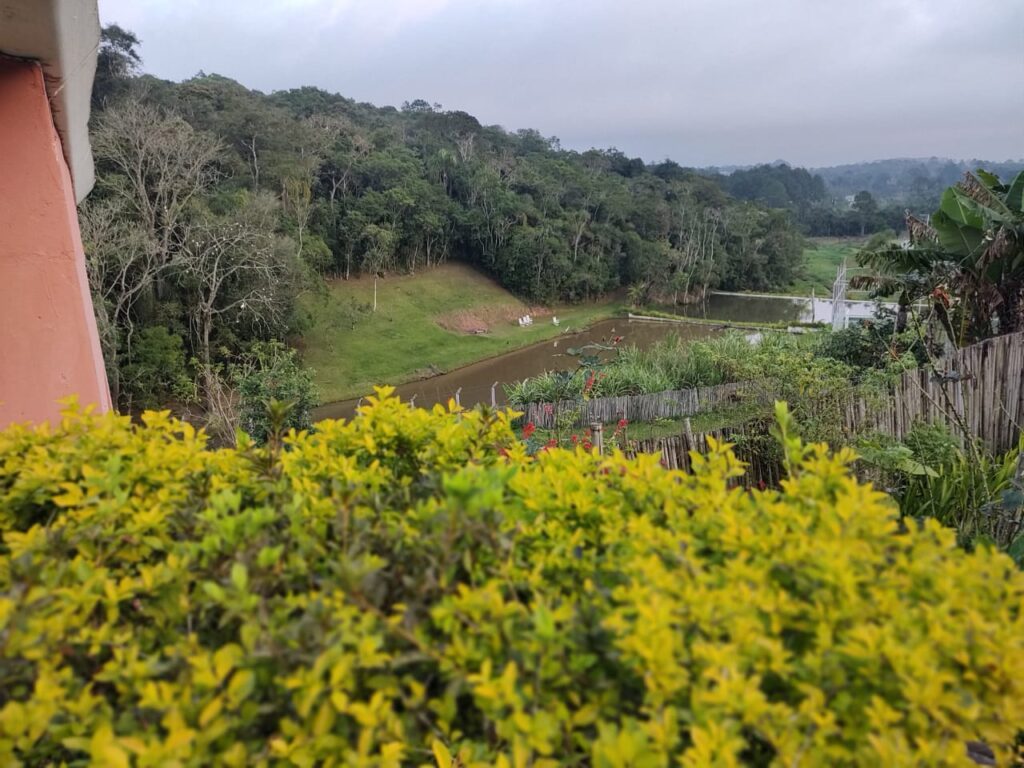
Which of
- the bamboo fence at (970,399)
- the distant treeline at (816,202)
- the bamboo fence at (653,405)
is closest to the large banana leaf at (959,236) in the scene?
the bamboo fence at (970,399)

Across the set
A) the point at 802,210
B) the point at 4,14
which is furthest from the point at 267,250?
the point at 802,210

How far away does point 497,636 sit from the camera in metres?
1.09

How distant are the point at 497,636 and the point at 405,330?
29.7 meters

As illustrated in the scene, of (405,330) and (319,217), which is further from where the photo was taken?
(319,217)

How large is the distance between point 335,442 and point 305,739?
92 cm

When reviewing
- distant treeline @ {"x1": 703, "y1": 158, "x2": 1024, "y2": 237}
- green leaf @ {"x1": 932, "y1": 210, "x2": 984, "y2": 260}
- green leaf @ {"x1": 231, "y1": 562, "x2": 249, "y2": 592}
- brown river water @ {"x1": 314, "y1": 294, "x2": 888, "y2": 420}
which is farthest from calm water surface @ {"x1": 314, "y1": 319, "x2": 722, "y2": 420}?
distant treeline @ {"x1": 703, "y1": 158, "x2": 1024, "y2": 237}

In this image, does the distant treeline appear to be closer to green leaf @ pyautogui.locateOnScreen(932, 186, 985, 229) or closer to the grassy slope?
the grassy slope

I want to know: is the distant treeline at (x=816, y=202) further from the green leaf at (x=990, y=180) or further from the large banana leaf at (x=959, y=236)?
the large banana leaf at (x=959, y=236)

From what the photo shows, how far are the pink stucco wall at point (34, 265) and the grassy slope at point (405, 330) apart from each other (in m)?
20.8

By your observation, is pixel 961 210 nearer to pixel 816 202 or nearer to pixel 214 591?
pixel 214 591

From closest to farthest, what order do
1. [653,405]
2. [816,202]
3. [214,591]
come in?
1. [214,591]
2. [653,405]
3. [816,202]

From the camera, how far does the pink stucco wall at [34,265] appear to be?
8.20 feet

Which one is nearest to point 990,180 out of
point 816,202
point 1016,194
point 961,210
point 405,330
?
point 1016,194

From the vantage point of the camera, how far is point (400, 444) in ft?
5.88
